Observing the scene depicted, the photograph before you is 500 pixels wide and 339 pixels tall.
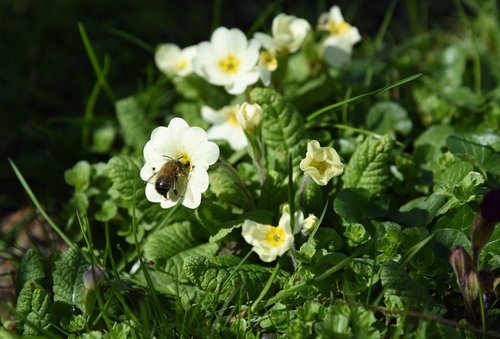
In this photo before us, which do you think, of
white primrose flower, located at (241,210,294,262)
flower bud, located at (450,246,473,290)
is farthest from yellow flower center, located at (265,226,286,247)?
flower bud, located at (450,246,473,290)

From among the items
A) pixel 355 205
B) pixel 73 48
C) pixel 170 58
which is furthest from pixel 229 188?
pixel 73 48

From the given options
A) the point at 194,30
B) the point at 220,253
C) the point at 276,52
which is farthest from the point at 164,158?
the point at 194,30

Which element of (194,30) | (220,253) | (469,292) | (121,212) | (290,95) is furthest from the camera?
(194,30)

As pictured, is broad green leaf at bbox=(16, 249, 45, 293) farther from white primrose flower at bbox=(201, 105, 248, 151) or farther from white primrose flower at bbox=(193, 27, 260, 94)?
white primrose flower at bbox=(193, 27, 260, 94)

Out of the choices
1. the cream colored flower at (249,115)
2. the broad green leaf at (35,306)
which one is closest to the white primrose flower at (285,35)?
the cream colored flower at (249,115)

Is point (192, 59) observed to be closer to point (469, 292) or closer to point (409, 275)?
point (409, 275)

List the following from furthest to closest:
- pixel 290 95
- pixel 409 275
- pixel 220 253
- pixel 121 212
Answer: pixel 290 95
pixel 121 212
pixel 220 253
pixel 409 275

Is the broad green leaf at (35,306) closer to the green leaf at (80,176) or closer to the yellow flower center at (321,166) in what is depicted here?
the green leaf at (80,176)
